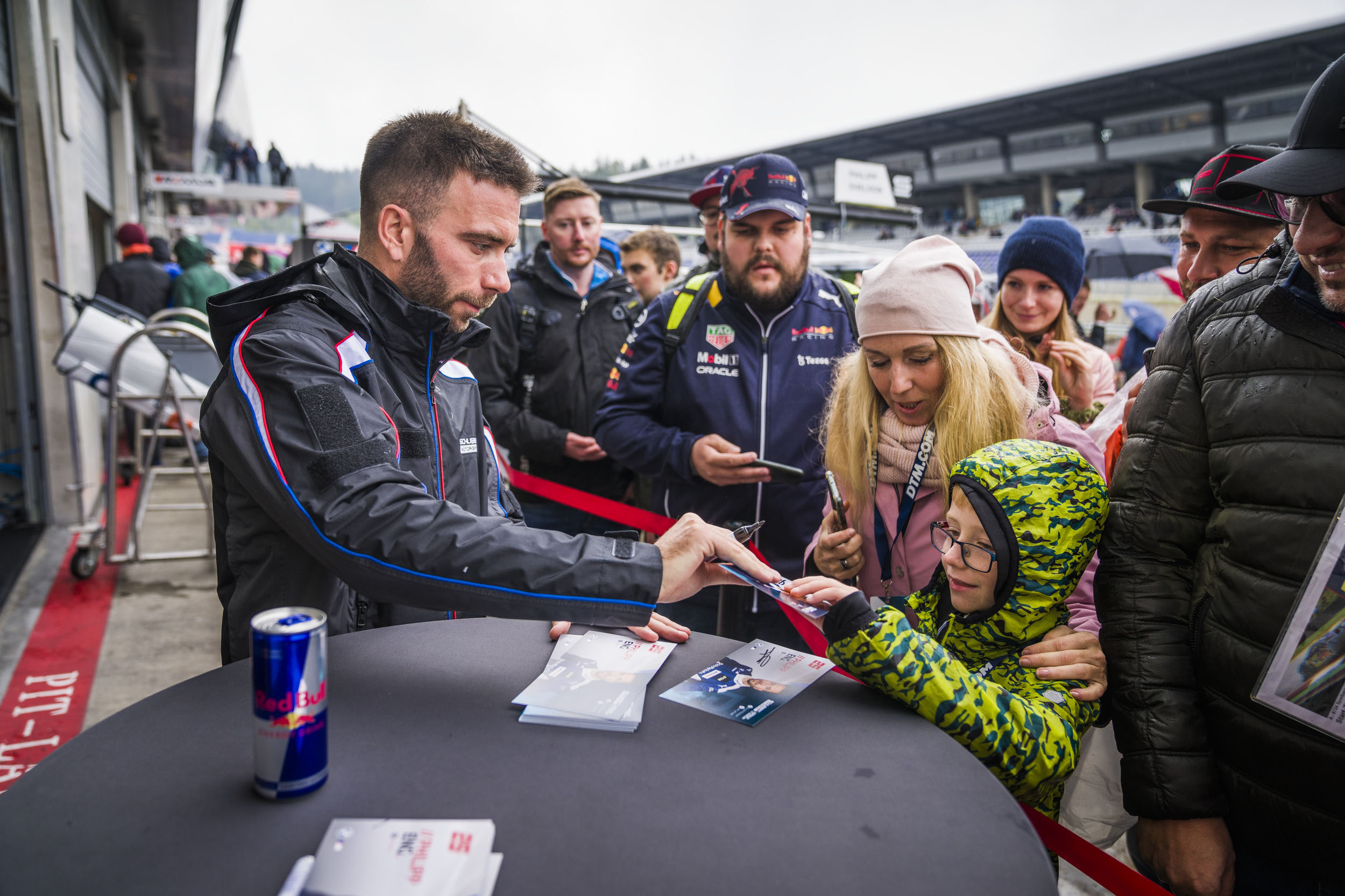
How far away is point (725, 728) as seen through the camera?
1.31m

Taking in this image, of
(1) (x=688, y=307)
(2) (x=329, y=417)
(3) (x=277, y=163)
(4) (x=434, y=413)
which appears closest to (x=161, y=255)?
(1) (x=688, y=307)

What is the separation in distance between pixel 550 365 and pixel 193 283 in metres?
5.50

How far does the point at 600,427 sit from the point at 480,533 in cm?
155

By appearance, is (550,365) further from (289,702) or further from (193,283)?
(193,283)

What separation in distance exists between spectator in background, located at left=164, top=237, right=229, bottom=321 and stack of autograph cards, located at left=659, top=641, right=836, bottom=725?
7.21 meters

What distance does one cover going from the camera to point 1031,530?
1518 mm

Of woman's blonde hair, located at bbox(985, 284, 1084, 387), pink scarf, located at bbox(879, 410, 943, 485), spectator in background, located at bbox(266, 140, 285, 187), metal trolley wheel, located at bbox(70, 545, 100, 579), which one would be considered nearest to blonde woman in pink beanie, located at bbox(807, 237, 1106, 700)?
pink scarf, located at bbox(879, 410, 943, 485)

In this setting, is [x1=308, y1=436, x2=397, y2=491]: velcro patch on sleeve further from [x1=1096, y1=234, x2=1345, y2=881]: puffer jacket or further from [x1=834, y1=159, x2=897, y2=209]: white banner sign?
[x1=834, y1=159, x2=897, y2=209]: white banner sign

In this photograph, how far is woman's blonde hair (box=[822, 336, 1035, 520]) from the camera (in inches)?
76.6

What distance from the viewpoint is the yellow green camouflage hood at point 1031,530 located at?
59.9 inches

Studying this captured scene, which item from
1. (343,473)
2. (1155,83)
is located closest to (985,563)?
(343,473)

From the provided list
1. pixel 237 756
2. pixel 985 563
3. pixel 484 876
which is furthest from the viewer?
pixel 985 563

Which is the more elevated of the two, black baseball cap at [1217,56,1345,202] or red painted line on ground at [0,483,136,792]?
black baseball cap at [1217,56,1345,202]

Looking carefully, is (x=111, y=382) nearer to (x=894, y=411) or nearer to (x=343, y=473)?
(x=343, y=473)
